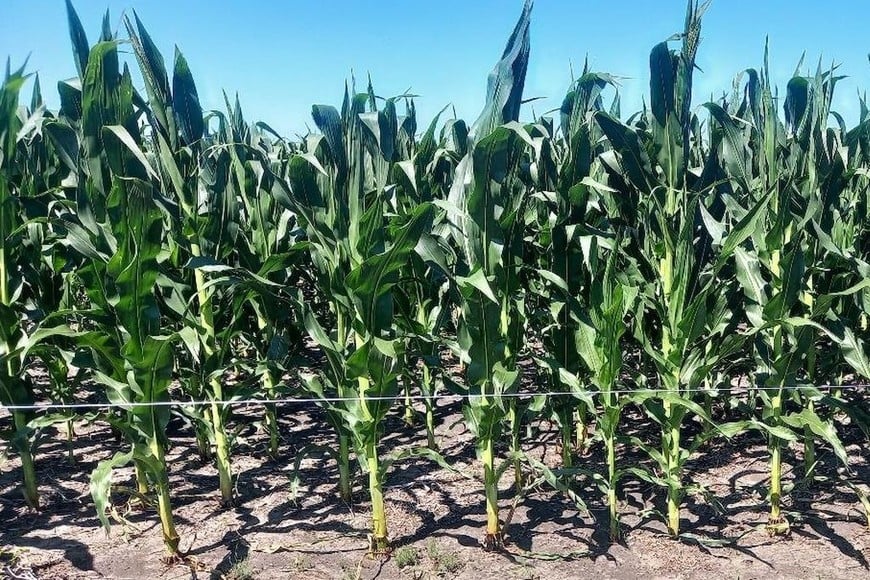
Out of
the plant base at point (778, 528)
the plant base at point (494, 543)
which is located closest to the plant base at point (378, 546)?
the plant base at point (494, 543)

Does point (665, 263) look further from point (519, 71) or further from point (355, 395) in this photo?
point (355, 395)

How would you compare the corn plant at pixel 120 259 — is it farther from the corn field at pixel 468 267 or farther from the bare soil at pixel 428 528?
the bare soil at pixel 428 528

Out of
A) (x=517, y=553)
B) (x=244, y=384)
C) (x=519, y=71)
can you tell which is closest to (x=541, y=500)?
(x=517, y=553)

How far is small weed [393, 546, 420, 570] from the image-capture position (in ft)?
9.85

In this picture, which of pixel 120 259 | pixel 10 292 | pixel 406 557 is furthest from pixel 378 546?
pixel 10 292

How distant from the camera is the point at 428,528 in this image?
3330 mm

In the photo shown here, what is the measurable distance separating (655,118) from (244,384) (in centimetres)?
218

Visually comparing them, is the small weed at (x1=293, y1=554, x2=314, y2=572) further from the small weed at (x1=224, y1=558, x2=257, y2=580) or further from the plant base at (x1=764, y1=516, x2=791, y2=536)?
the plant base at (x1=764, y1=516, x2=791, y2=536)

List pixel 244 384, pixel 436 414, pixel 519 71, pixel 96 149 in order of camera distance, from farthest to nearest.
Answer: pixel 436 414 < pixel 244 384 < pixel 96 149 < pixel 519 71

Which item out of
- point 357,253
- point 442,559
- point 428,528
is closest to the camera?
point 357,253

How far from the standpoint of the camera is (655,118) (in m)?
2.90

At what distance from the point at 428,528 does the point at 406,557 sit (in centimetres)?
33

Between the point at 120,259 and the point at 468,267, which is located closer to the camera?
the point at 120,259

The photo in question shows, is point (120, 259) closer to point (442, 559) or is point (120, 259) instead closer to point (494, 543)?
point (442, 559)
